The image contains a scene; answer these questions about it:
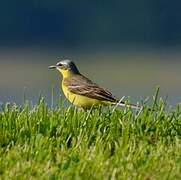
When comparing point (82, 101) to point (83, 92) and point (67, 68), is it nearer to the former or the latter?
point (83, 92)

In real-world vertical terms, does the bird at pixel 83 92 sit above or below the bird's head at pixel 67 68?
below

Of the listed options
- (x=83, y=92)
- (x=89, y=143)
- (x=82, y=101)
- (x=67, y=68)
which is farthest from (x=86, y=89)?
(x=89, y=143)

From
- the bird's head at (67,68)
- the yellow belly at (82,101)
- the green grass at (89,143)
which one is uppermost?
the bird's head at (67,68)

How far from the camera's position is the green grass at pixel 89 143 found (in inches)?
296

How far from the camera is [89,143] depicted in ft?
27.3

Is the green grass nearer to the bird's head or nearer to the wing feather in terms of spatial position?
the wing feather

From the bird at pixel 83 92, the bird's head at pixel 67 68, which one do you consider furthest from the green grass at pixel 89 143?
the bird's head at pixel 67 68

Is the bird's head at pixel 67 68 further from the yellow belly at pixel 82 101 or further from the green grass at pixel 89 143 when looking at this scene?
the green grass at pixel 89 143

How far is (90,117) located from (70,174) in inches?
59.5

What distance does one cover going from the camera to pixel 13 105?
921 cm

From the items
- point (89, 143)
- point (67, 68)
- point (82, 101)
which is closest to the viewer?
point (89, 143)

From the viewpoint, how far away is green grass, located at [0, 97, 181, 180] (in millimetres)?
7512

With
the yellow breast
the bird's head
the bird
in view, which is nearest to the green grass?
the bird

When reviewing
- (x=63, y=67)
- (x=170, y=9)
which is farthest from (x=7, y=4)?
(x=63, y=67)
